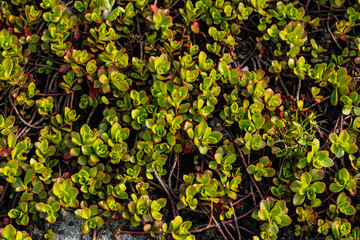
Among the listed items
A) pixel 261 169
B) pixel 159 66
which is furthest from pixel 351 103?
pixel 159 66

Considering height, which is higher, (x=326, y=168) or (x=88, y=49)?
(x=88, y=49)

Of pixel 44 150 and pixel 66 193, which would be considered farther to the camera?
pixel 44 150

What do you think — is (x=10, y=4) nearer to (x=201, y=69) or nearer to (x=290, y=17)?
(x=201, y=69)

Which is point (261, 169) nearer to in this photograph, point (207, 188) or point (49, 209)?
point (207, 188)

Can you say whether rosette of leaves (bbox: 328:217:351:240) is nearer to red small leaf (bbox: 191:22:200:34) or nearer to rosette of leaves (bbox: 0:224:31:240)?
red small leaf (bbox: 191:22:200:34)

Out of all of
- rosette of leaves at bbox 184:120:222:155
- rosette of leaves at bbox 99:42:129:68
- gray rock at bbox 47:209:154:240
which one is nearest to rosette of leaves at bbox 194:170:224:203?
rosette of leaves at bbox 184:120:222:155

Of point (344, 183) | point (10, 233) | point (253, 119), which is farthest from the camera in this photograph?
point (253, 119)

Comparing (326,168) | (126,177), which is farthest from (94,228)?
(326,168)
